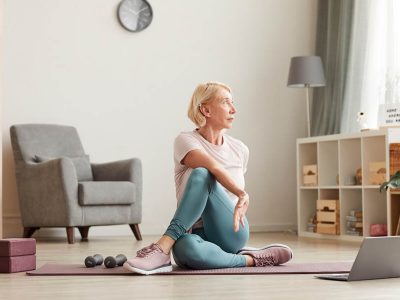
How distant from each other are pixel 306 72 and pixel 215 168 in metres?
3.86

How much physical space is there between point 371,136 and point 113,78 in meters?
2.36

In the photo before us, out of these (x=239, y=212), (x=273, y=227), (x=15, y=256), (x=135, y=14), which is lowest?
(x=273, y=227)

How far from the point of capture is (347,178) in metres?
6.36

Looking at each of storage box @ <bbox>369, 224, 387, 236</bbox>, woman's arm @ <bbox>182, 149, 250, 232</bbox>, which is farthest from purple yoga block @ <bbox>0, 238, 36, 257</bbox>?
storage box @ <bbox>369, 224, 387, 236</bbox>

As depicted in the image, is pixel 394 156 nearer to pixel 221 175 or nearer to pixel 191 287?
pixel 221 175

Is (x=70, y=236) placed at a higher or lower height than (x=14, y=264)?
lower

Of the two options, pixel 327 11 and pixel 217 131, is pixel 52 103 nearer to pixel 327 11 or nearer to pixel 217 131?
pixel 327 11

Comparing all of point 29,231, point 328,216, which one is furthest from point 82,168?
point 328,216

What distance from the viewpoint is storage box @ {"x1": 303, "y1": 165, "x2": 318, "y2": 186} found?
6742 millimetres

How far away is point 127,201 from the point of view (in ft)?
20.5

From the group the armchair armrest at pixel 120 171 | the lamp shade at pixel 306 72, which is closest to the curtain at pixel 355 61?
the lamp shade at pixel 306 72

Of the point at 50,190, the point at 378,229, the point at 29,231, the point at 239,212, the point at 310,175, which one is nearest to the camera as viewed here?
the point at 239,212

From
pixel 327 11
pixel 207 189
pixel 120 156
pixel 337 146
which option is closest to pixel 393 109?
pixel 337 146

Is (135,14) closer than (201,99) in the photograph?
No
